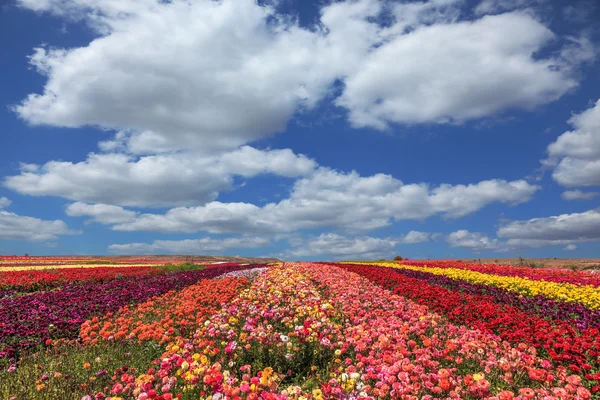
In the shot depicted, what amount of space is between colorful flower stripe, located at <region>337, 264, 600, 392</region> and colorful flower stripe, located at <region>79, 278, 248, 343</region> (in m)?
5.65

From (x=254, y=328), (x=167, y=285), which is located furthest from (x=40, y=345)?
(x=167, y=285)

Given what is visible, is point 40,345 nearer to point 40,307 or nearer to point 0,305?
point 40,307

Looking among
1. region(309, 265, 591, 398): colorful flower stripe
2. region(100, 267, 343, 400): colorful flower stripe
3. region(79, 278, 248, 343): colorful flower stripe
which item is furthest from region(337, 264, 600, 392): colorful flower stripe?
region(79, 278, 248, 343): colorful flower stripe

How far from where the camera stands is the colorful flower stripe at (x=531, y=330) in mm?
6000

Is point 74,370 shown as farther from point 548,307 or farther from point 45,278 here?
point 45,278

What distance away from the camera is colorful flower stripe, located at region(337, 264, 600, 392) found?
600cm

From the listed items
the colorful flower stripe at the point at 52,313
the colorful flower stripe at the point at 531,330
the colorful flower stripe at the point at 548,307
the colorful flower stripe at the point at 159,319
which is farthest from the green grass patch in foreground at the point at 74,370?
the colorful flower stripe at the point at 548,307

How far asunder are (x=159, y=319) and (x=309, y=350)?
18.3ft

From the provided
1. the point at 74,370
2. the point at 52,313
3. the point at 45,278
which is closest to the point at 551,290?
the point at 74,370

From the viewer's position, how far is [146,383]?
439cm

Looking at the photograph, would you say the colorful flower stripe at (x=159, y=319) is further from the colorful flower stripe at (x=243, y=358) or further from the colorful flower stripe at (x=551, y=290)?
the colorful flower stripe at (x=551, y=290)

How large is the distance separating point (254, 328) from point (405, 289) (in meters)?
7.03

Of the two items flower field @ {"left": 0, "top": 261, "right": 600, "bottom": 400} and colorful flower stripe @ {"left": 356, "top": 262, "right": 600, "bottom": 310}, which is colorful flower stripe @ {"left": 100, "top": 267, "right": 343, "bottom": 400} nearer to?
flower field @ {"left": 0, "top": 261, "right": 600, "bottom": 400}

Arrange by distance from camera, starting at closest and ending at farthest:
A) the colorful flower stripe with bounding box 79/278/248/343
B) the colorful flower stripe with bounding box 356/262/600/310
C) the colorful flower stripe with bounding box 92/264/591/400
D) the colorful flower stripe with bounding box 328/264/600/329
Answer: the colorful flower stripe with bounding box 92/264/591/400, the colorful flower stripe with bounding box 79/278/248/343, the colorful flower stripe with bounding box 328/264/600/329, the colorful flower stripe with bounding box 356/262/600/310
